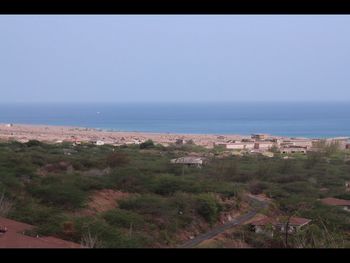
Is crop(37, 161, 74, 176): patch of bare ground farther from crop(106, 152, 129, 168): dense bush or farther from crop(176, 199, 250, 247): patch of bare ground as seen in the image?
crop(176, 199, 250, 247): patch of bare ground

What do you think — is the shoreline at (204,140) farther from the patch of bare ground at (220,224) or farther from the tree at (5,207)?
the tree at (5,207)

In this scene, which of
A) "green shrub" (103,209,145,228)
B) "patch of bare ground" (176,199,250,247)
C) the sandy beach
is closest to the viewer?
"green shrub" (103,209,145,228)

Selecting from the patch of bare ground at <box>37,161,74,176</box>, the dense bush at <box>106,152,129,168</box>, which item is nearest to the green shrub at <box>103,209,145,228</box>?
the patch of bare ground at <box>37,161,74,176</box>

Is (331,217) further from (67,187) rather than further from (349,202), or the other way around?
(67,187)

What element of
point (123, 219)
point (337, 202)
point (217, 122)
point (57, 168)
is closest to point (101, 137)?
point (57, 168)

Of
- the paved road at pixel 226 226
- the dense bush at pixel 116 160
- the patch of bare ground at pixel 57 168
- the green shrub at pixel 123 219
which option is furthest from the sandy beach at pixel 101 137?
the green shrub at pixel 123 219

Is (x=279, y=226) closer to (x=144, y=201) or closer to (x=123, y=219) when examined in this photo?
(x=123, y=219)
